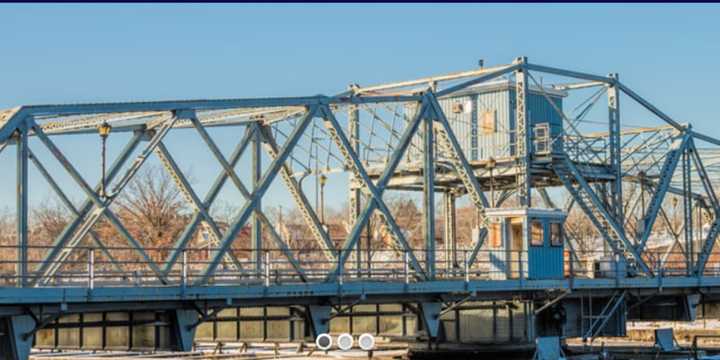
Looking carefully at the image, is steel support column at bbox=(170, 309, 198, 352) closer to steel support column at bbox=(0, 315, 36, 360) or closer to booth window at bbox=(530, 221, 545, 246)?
steel support column at bbox=(0, 315, 36, 360)

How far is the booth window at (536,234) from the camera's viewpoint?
4503cm

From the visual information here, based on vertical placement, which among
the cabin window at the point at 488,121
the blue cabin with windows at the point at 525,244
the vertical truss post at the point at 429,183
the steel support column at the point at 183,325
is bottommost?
the steel support column at the point at 183,325

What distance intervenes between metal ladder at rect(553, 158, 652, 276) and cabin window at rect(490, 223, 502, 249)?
5.18 m

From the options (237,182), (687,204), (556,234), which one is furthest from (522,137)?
(237,182)

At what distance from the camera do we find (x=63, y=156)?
3325cm

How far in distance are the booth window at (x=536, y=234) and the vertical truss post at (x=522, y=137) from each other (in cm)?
285

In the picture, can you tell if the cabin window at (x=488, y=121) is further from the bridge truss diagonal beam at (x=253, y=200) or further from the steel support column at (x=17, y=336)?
the steel support column at (x=17, y=336)

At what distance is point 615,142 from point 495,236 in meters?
9.97

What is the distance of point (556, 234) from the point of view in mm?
46312

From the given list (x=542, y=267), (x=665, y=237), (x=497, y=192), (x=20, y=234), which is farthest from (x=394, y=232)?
(x=665, y=237)

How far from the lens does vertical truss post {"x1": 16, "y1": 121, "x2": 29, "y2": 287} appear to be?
31031 mm

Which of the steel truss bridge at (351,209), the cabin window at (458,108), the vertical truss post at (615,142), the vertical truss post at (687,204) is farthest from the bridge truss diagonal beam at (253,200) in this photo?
the vertical truss post at (687,204)

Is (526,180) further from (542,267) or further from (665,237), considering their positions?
(665,237)

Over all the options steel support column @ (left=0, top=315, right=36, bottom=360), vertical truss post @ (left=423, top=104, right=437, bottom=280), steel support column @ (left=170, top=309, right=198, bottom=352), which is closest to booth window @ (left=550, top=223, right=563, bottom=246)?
vertical truss post @ (left=423, top=104, right=437, bottom=280)
